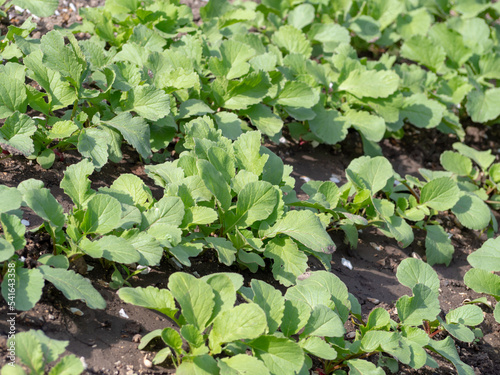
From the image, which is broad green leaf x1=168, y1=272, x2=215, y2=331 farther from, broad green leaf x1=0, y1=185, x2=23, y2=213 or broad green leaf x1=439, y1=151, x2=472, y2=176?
broad green leaf x1=439, y1=151, x2=472, y2=176

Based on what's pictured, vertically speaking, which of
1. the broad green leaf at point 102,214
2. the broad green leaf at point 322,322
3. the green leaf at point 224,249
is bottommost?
the broad green leaf at point 322,322

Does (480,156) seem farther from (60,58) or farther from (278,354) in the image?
(60,58)

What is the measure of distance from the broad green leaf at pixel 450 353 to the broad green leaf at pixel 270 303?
80cm

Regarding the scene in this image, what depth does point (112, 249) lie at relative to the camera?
2.24 m

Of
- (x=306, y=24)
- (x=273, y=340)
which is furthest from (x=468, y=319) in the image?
(x=306, y=24)

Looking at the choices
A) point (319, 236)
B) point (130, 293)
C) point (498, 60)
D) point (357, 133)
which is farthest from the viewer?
point (498, 60)

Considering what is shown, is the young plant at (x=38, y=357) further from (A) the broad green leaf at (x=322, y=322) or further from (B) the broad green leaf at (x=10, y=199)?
(A) the broad green leaf at (x=322, y=322)

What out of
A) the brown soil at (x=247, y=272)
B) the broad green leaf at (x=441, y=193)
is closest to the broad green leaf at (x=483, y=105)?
the brown soil at (x=247, y=272)

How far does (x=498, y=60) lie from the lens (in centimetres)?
470

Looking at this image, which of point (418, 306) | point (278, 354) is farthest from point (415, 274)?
point (278, 354)

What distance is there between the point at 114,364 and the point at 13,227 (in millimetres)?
681

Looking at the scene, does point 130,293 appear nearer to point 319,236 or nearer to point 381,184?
point 319,236

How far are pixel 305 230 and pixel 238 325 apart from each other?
0.73 m

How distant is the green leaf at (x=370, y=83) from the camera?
3895 mm
